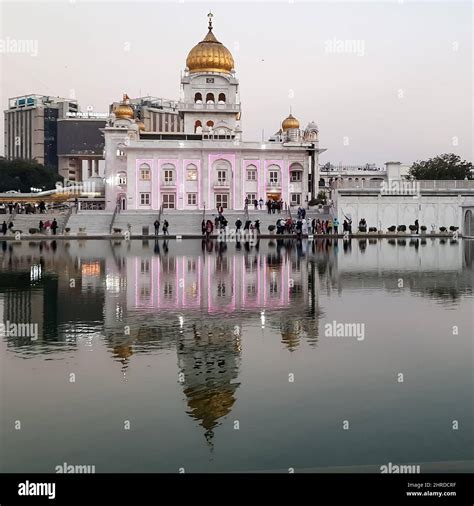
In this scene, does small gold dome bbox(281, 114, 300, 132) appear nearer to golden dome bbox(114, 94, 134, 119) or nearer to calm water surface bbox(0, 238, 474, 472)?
golden dome bbox(114, 94, 134, 119)

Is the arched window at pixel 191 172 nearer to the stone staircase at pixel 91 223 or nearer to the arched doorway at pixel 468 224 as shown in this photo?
the stone staircase at pixel 91 223

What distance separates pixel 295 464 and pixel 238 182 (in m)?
57.0

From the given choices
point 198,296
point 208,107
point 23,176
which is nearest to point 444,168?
point 208,107

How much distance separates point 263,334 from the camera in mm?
11984

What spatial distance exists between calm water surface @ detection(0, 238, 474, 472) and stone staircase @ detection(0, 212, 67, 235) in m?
32.1

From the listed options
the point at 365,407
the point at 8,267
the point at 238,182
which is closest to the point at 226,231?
the point at 238,182

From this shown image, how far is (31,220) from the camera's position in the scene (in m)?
51.2

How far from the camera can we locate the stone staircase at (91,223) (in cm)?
5012

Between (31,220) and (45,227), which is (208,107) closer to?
(31,220)

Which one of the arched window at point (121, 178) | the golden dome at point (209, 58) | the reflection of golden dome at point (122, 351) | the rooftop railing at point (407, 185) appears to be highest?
the golden dome at point (209, 58)

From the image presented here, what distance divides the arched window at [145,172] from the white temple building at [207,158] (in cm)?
9

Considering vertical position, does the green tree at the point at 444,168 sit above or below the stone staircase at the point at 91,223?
above

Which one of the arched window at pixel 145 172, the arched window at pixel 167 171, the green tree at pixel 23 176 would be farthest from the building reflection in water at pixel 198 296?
the green tree at pixel 23 176

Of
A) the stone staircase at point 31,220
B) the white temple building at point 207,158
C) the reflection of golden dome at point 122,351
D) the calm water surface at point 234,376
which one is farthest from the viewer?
the white temple building at point 207,158
